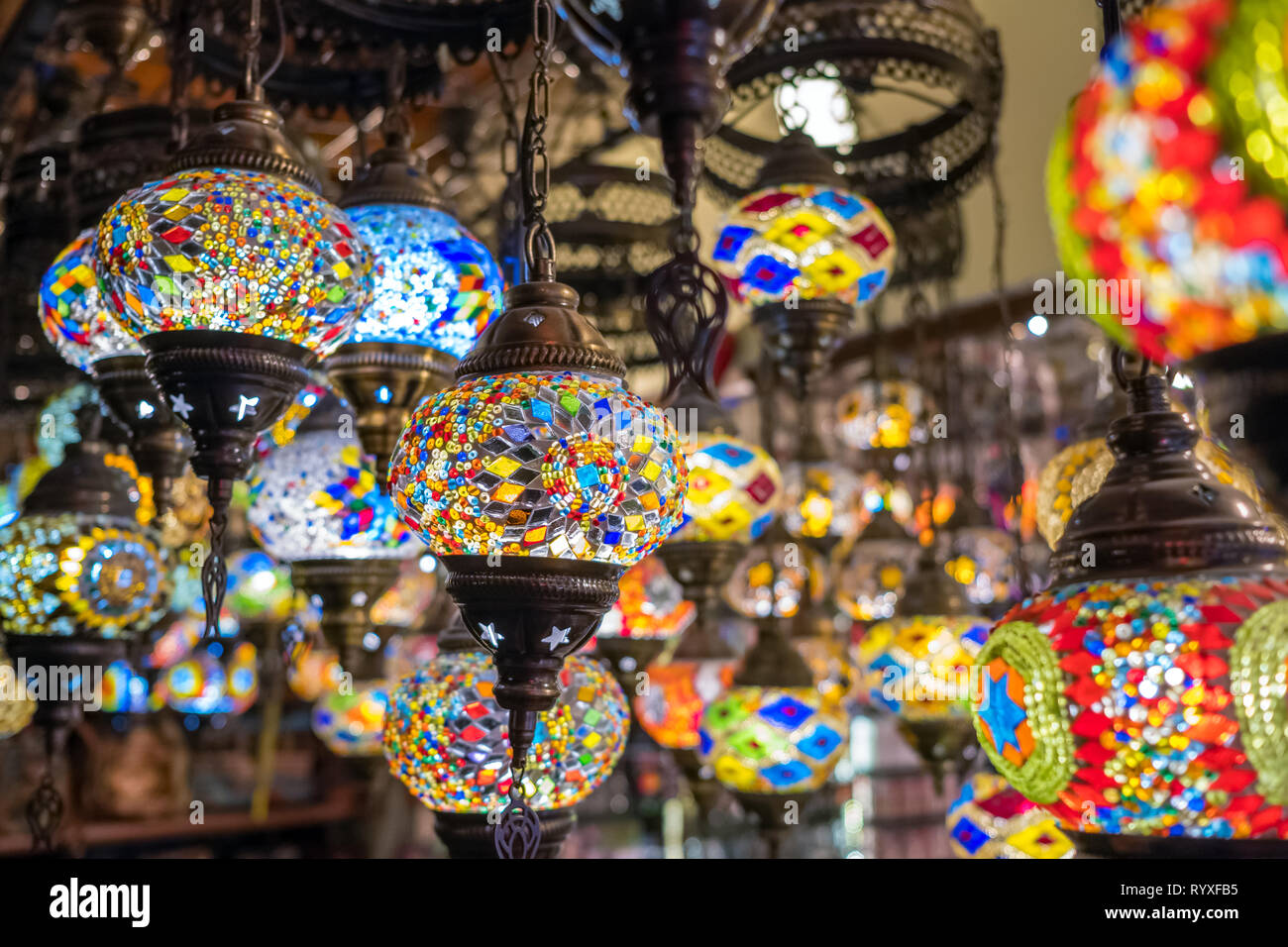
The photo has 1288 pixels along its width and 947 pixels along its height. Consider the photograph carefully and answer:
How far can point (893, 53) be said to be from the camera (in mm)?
1547

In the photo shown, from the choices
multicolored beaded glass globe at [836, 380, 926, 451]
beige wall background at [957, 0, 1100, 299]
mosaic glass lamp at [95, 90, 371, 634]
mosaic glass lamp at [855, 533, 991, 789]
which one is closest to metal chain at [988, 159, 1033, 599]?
mosaic glass lamp at [855, 533, 991, 789]

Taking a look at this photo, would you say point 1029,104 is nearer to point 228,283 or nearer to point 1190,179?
point 228,283

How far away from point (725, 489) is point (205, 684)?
1.47 metres

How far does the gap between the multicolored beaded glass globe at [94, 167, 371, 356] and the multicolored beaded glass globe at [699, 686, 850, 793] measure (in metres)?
0.93

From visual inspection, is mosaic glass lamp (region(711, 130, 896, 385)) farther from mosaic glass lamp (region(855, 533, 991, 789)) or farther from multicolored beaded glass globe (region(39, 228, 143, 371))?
multicolored beaded glass globe (region(39, 228, 143, 371))

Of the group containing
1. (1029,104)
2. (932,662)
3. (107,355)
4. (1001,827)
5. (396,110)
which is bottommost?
(1001,827)

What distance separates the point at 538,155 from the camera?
960 mm

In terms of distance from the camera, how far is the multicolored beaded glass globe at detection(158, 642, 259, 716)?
2.45 meters

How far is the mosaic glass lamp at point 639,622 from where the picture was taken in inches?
72.2

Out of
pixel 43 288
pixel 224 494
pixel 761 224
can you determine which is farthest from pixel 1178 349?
pixel 43 288

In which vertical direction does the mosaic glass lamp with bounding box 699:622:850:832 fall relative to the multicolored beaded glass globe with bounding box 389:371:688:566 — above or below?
below

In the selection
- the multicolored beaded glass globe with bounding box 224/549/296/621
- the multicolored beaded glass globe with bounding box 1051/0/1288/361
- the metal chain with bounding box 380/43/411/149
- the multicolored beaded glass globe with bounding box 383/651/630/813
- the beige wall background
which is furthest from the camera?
the beige wall background

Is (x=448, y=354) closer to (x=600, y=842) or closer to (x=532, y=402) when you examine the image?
(x=532, y=402)

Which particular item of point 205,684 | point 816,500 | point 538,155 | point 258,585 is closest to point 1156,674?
point 538,155
